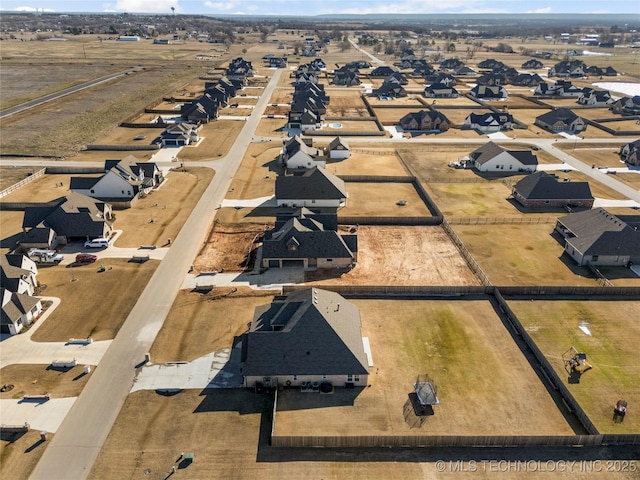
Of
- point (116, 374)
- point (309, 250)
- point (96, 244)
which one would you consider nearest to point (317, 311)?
point (309, 250)

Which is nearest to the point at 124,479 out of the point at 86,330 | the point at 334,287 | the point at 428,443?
the point at 86,330

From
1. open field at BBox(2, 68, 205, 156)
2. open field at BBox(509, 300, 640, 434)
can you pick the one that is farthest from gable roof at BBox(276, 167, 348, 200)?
open field at BBox(2, 68, 205, 156)

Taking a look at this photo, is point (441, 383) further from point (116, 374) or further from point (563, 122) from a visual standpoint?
point (563, 122)

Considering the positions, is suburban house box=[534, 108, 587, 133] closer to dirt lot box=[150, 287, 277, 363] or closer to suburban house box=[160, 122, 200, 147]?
suburban house box=[160, 122, 200, 147]

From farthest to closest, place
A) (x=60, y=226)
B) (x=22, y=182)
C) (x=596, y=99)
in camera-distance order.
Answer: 1. (x=596, y=99)
2. (x=22, y=182)
3. (x=60, y=226)

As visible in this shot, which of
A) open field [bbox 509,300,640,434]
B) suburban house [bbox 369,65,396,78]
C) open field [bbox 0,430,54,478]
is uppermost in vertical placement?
suburban house [bbox 369,65,396,78]

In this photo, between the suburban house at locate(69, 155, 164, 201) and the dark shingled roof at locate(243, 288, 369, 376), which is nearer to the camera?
the dark shingled roof at locate(243, 288, 369, 376)

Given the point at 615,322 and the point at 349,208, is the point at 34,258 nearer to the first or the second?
the point at 349,208
